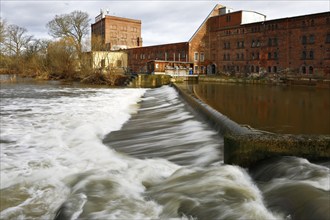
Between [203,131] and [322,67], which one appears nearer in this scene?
[203,131]

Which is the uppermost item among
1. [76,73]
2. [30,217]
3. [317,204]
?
[76,73]

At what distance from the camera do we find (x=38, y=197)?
4.76 meters

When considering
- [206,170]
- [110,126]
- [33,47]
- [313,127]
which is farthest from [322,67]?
[33,47]

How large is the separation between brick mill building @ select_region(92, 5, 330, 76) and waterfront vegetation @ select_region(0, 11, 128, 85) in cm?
1016

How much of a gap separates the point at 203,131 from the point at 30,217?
5253 mm

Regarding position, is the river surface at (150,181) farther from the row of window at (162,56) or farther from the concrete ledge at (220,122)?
the row of window at (162,56)

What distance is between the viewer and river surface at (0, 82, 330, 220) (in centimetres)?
406

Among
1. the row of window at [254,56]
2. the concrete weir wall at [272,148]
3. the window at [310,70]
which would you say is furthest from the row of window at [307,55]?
the concrete weir wall at [272,148]

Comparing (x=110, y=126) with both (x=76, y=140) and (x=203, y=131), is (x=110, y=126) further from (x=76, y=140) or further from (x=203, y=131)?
(x=203, y=131)

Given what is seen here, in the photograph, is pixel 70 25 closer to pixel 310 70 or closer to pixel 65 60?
pixel 65 60

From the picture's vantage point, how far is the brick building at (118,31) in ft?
227

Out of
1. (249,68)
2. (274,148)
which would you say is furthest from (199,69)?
(274,148)

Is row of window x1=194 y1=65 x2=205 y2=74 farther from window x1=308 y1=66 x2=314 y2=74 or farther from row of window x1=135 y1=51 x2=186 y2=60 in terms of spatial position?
window x1=308 y1=66 x2=314 y2=74

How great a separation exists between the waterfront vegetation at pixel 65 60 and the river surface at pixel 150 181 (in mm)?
29980
